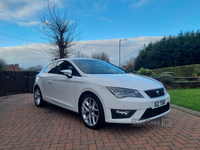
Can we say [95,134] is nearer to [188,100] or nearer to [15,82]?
[188,100]

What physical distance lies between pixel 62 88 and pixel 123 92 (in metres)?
1.79

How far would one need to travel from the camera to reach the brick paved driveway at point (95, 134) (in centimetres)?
247

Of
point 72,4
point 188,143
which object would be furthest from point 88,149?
point 72,4

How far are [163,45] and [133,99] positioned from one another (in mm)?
23952

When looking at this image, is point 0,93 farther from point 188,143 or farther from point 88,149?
point 188,143

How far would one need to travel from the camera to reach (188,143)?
99.2 inches

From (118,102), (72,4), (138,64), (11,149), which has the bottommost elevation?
(11,149)

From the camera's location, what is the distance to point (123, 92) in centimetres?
275

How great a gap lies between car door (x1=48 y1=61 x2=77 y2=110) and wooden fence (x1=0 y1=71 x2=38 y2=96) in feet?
17.9

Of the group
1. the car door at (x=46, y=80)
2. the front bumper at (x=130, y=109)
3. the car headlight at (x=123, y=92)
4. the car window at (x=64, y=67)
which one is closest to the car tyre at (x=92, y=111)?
the front bumper at (x=130, y=109)

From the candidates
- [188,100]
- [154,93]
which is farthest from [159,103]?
[188,100]

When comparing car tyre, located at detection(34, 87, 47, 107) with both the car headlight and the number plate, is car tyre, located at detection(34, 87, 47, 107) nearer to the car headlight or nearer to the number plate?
the car headlight

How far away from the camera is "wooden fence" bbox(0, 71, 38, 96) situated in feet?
26.9

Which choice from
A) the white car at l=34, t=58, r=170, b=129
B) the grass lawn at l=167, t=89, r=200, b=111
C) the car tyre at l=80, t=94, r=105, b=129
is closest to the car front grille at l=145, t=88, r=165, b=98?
the white car at l=34, t=58, r=170, b=129
